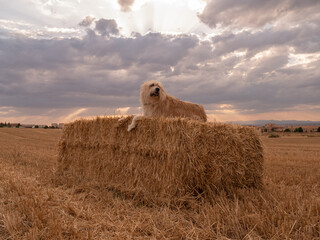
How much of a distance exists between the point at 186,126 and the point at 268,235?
2.22m

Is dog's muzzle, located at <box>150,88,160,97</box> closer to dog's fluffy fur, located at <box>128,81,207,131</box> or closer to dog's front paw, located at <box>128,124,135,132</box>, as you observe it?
dog's fluffy fur, located at <box>128,81,207,131</box>

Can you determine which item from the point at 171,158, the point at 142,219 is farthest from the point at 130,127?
the point at 142,219

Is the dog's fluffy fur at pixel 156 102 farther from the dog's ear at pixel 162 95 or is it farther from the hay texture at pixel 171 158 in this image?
the hay texture at pixel 171 158

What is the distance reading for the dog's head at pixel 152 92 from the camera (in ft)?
19.1

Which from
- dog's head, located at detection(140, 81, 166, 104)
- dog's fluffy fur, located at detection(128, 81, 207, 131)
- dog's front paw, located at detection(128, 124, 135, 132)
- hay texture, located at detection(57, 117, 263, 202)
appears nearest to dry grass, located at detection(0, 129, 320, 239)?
hay texture, located at detection(57, 117, 263, 202)

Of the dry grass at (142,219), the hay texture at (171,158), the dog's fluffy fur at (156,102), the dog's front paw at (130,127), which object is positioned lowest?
the dry grass at (142,219)

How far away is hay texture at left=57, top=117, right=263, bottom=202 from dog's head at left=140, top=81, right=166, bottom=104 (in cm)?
67

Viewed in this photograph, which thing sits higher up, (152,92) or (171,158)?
(152,92)

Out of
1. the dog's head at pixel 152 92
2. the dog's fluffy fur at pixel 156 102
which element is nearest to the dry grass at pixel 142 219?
the dog's fluffy fur at pixel 156 102

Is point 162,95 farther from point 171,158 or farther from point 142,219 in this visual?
point 142,219

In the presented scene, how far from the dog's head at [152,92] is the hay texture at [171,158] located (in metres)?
0.67

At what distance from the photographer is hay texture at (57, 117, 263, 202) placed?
15.5 feet

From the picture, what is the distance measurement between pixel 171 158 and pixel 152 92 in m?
1.75

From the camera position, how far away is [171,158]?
15.8 feet
